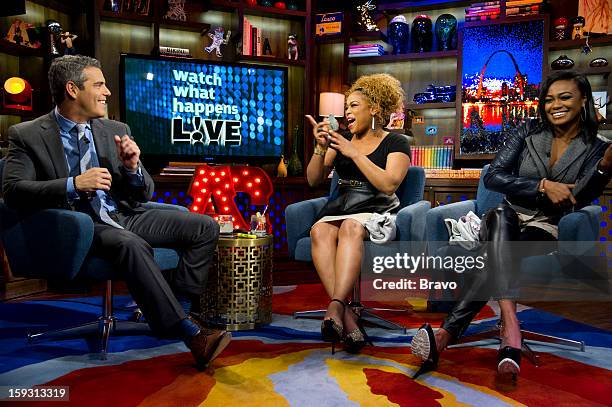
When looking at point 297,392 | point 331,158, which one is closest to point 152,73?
point 331,158

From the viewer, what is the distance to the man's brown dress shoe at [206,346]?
2.08 metres

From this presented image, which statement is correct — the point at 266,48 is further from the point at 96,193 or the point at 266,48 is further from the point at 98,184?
the point at 98,184

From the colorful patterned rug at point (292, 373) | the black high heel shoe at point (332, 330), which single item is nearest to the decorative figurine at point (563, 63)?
the colorful patterned rug at point (292, 373)

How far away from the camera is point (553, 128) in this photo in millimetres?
2574

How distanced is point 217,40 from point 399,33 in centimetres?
162

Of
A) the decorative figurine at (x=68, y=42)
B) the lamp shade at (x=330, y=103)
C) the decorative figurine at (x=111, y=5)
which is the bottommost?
the lamp shade at (x=330, y=103)

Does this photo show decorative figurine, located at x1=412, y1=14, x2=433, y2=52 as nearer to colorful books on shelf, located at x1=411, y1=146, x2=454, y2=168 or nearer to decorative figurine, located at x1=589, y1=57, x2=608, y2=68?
colorful books on shelf, located at x1=411, y1=146, x2=454, y2=168

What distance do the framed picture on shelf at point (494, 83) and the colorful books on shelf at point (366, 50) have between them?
2.41ft

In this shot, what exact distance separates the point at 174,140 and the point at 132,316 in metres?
1.95

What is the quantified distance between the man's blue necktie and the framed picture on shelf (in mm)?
3297

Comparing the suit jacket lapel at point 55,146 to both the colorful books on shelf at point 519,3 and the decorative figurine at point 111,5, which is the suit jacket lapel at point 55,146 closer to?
the decorative figurine at point 111,5

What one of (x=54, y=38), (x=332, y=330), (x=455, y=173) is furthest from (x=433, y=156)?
(x=54, y=38)

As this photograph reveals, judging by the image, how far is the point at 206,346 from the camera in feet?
6.82

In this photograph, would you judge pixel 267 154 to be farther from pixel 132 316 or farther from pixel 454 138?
pixel 132 316
